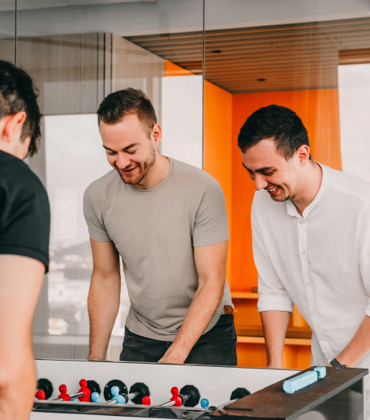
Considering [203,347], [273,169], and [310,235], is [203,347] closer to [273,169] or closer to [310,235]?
[310,235]

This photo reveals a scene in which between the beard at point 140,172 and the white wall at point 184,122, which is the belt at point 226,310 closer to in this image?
the beard at point 140,172

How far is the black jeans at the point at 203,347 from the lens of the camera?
241cm

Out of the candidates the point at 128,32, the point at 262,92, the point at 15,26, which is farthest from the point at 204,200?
the point at 15,26

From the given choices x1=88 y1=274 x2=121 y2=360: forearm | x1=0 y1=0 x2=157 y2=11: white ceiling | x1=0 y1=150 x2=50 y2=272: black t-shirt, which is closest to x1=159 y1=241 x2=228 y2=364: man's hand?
x1=88 y1=274 x2=121 y2=360: forearm

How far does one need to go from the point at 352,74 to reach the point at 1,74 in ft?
9.91

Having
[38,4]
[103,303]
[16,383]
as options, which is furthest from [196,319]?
[38,4]

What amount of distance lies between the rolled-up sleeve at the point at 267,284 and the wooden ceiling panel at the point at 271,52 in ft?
6.08

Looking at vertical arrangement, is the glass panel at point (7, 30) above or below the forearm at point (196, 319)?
above

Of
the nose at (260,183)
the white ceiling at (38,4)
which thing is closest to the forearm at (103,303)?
the nose at (260,183)

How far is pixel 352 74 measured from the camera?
3801mm

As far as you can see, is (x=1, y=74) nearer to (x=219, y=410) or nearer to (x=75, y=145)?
(x=219, y=410)

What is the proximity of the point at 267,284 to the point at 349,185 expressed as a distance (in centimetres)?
51

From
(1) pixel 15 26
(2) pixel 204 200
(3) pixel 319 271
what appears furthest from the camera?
(1) pixel 15 26

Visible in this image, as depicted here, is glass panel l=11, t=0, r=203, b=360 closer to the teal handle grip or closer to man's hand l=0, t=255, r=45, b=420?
the teal handle grip
